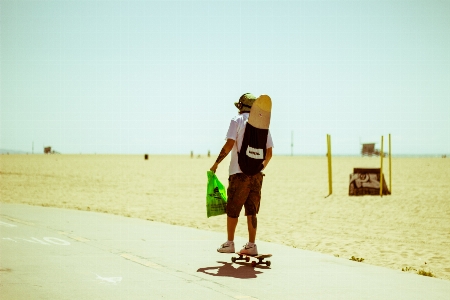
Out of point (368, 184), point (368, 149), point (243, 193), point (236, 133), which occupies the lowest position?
point (368, 184)

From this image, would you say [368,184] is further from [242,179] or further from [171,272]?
[171,272]

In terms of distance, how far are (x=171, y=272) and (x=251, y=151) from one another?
181cm

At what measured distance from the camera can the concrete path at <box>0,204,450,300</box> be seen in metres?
6.05

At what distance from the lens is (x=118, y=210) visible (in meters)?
16.9

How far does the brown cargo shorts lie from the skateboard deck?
0.67m

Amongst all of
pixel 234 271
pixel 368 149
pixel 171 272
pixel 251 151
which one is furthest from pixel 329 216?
pixel 368 149

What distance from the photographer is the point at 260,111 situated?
7.55 metres

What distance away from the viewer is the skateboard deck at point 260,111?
753cm

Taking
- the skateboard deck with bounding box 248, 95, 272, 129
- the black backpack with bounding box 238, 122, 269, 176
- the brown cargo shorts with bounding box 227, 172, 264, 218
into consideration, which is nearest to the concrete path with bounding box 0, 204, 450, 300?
the brown cargo shorts with bounding box 227, 172, 264, 218

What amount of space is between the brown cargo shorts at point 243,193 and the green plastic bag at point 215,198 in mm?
391

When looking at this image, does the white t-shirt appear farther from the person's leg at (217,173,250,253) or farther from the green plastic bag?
the green plastic bag

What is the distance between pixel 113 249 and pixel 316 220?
7.29m

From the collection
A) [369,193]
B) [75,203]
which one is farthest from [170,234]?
[369,193]

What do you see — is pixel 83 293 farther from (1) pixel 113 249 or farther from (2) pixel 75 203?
(2) pixel 75 203
